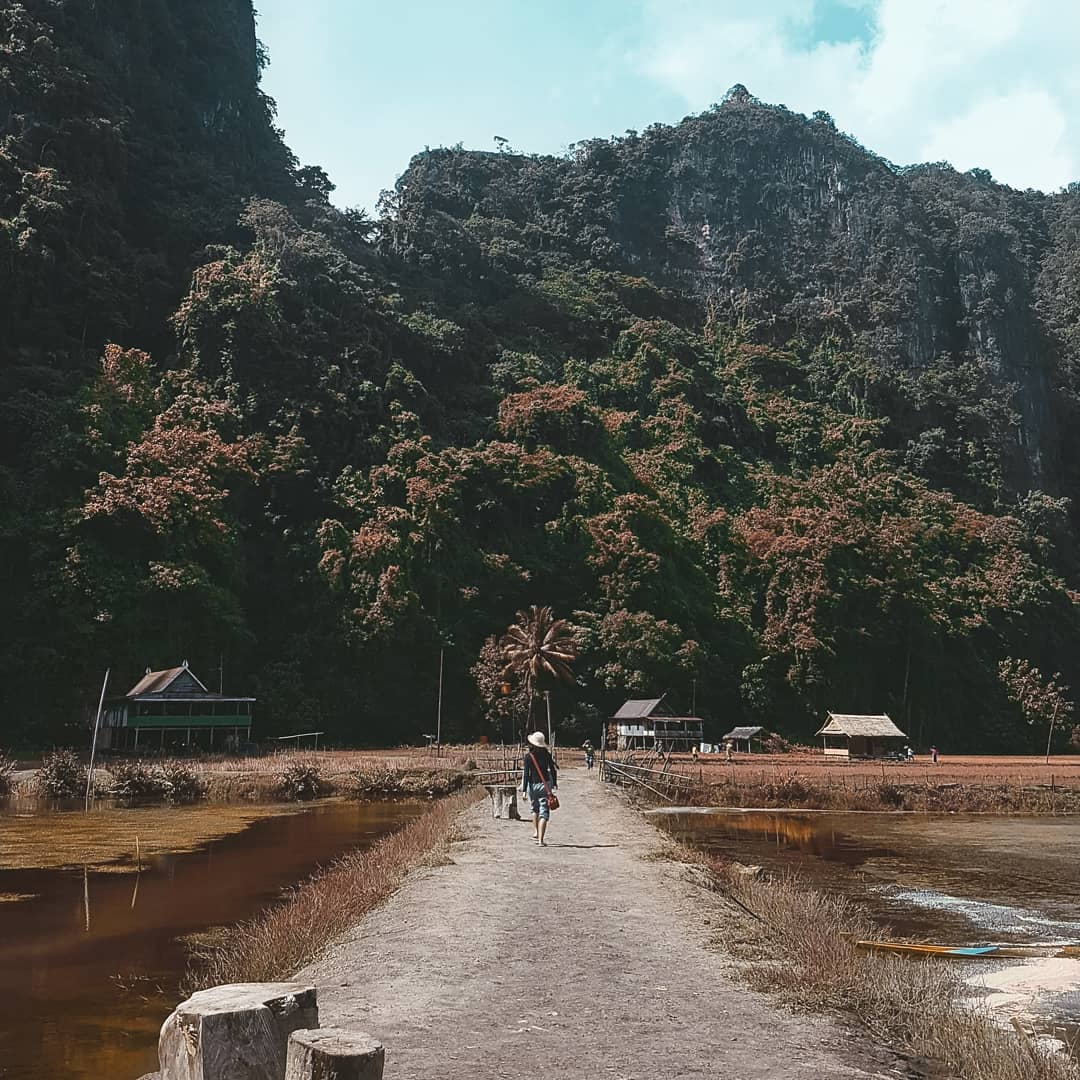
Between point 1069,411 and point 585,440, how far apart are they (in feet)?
194

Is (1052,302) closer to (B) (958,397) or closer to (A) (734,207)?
(B) (958,397)

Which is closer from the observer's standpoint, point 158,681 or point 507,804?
point 507,804

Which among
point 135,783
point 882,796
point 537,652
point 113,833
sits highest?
point 537,652

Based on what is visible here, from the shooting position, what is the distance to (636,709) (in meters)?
64.5

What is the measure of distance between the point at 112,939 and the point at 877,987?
8.81 meters

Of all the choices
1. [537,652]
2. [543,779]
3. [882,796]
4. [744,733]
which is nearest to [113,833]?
[543,779]

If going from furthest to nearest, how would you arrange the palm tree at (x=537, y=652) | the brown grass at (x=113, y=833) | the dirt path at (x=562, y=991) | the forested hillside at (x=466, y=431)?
1. the palm tree at (x=537, y=652)
2. the forested hillside at (x=466, y=431)
3. the brown grass at (x=113, y=833)
4. the dirt path at (x=562, y=991)

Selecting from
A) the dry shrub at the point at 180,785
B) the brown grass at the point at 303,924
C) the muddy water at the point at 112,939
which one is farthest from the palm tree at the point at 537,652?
the brown grass at the point at 303,924

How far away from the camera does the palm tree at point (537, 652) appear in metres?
63.2

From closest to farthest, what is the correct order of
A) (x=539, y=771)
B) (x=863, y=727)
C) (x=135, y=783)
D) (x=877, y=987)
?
(x=877, y=987) → (x=539, y=771) → (x=135, y=783) → (x=863, y=727)

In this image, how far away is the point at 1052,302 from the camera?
12175 centimetres

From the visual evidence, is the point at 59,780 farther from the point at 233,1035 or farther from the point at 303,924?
the point at 233,1035

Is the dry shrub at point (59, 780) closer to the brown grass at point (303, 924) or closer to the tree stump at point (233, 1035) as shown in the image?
the brown grass at point (303, 924)

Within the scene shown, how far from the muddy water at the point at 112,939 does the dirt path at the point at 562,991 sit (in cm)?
177
